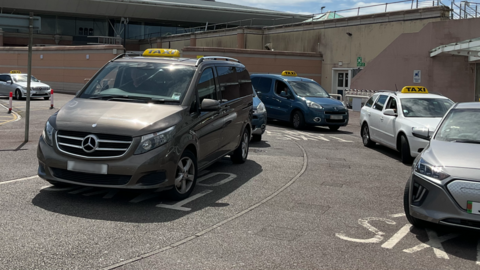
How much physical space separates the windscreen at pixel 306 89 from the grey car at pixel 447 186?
12.2 meters

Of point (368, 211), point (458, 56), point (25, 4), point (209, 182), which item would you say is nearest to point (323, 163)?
point (209, 182)

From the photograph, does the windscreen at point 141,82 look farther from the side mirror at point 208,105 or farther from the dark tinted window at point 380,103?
the dark tinted window at point 380,103

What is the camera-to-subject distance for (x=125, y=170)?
6.28 meters

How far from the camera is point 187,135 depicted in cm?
702

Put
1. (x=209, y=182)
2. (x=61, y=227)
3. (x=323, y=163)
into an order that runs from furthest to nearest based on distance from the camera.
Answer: (x=323, y=163)
(x=209, y=182)
(x=61, y=227)

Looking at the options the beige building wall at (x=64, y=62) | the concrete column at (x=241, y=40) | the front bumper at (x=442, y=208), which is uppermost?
the concrete column at (x=241, y=40)

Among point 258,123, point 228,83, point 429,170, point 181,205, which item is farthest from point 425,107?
point 181,205

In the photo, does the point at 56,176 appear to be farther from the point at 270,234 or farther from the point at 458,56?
the point at 458,56

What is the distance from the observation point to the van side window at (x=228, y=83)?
8875 millimetres

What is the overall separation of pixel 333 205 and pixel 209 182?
214cm

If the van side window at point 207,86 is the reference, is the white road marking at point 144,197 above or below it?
below

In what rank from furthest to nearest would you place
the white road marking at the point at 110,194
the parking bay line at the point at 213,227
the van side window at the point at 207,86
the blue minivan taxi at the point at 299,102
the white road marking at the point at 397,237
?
the blue minivan taxi at the point at 299,102, the van side window at the point at 207,86, the white road marking at the point at 110,194, the white road marking at the point at 397,237, the parking bay line at the point at 213,227

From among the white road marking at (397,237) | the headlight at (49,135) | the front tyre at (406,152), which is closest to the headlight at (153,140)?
the headlight at (49,135)

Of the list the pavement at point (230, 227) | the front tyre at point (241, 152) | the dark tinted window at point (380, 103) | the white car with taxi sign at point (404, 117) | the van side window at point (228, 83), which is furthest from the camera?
the dark tinted window at point (380, 103)
